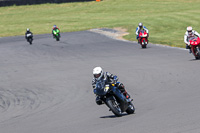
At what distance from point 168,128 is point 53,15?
64.1 metres

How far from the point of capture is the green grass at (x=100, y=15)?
50438mm

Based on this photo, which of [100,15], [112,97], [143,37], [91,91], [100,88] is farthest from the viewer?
[100,15]

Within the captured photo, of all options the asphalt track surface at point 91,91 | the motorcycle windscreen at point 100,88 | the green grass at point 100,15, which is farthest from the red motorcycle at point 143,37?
the green grass at point 100,15

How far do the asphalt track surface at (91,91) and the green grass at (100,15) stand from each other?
21920 millimetres

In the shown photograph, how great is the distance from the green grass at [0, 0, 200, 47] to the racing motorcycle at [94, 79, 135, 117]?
3510 centimetres

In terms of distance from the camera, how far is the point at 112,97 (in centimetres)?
996

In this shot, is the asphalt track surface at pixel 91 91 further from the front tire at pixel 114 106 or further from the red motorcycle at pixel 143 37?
the red motorcycle at pixel 143 37

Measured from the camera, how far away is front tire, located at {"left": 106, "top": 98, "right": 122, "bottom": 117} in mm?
9812

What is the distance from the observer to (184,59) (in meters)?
20.7

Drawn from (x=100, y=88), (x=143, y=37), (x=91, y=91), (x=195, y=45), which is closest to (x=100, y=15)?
(x=143, y=37)

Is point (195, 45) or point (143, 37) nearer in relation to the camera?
point (195, 45)

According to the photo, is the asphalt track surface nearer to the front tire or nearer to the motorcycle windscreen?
the front tire

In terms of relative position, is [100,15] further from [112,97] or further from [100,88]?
[100,88]

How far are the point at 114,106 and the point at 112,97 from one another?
0.20 m
